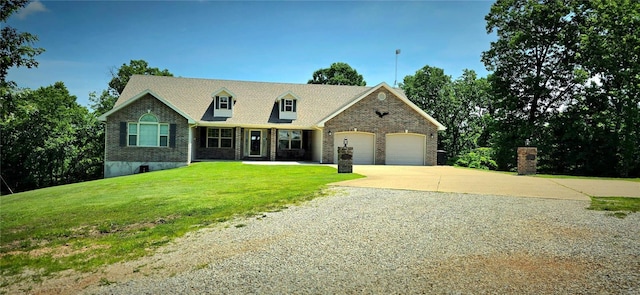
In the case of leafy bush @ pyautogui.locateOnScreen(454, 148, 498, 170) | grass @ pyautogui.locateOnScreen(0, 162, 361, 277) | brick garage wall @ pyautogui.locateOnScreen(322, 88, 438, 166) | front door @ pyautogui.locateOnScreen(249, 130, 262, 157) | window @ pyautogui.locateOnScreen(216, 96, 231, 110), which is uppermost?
window @ pyautogui.locateOnScreen(216, 96, 231, 110)

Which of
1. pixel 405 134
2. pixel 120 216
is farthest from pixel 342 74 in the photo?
pixel 120 216

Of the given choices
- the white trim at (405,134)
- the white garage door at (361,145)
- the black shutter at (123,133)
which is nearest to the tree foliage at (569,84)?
the white trim at (405,134)

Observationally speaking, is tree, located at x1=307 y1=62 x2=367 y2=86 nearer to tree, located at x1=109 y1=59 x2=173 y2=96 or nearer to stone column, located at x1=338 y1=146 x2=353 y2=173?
tree, located at x1=109 y1=59 x2=173 y2=96

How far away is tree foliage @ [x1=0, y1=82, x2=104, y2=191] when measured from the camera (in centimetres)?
2848

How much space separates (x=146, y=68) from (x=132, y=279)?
39246 mm

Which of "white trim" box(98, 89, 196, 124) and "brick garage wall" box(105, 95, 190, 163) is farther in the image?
"brick garage wall" box(105, 95, 190, 163)

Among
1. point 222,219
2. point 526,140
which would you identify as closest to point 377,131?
point 526,140

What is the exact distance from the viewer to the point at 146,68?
1586 inches

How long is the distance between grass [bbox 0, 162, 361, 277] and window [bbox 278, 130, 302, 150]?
12.0 meters

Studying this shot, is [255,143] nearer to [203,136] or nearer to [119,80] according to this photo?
[203,136]

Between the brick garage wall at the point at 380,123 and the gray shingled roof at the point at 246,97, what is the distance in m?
1.20

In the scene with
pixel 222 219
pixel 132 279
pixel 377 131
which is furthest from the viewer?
pixel 377 131

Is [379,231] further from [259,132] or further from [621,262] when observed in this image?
[259,132]

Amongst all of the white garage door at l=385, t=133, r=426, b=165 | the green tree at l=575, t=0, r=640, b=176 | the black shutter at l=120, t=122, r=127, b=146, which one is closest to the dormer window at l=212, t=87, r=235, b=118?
the black shutter at l=120, t=122, r=127, b=146
